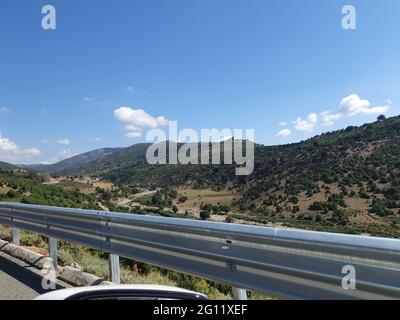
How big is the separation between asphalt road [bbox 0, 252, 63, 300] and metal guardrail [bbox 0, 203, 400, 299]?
935mm

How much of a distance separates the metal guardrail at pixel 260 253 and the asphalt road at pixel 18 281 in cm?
94

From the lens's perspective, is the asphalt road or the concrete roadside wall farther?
the concrete roadside wall

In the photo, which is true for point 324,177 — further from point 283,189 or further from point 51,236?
point 51,236

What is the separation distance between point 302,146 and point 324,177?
106 ft

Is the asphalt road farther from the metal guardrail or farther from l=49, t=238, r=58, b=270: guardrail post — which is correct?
the metal guardrail

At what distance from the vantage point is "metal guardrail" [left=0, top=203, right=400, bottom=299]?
3.59 meters

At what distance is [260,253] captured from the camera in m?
4.50

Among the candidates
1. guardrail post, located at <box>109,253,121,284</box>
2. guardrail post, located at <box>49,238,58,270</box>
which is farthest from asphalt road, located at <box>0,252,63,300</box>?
guardrail post, located at <box>109,253,121,284</box>

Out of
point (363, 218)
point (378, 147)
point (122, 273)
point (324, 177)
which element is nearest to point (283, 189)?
point (324, 177)

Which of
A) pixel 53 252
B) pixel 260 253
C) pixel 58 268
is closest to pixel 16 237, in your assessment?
pixel 53 252

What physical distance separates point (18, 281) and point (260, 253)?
4.12 m

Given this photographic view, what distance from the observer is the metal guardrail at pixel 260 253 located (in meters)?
3.59

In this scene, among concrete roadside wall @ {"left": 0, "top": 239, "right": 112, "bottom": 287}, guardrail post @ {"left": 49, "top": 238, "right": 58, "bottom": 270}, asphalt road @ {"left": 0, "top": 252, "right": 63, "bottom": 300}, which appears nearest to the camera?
asphalt road @ {"left": 0, "top": 252, "right": 63, "bottom": 300}

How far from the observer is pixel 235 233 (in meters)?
4.76
